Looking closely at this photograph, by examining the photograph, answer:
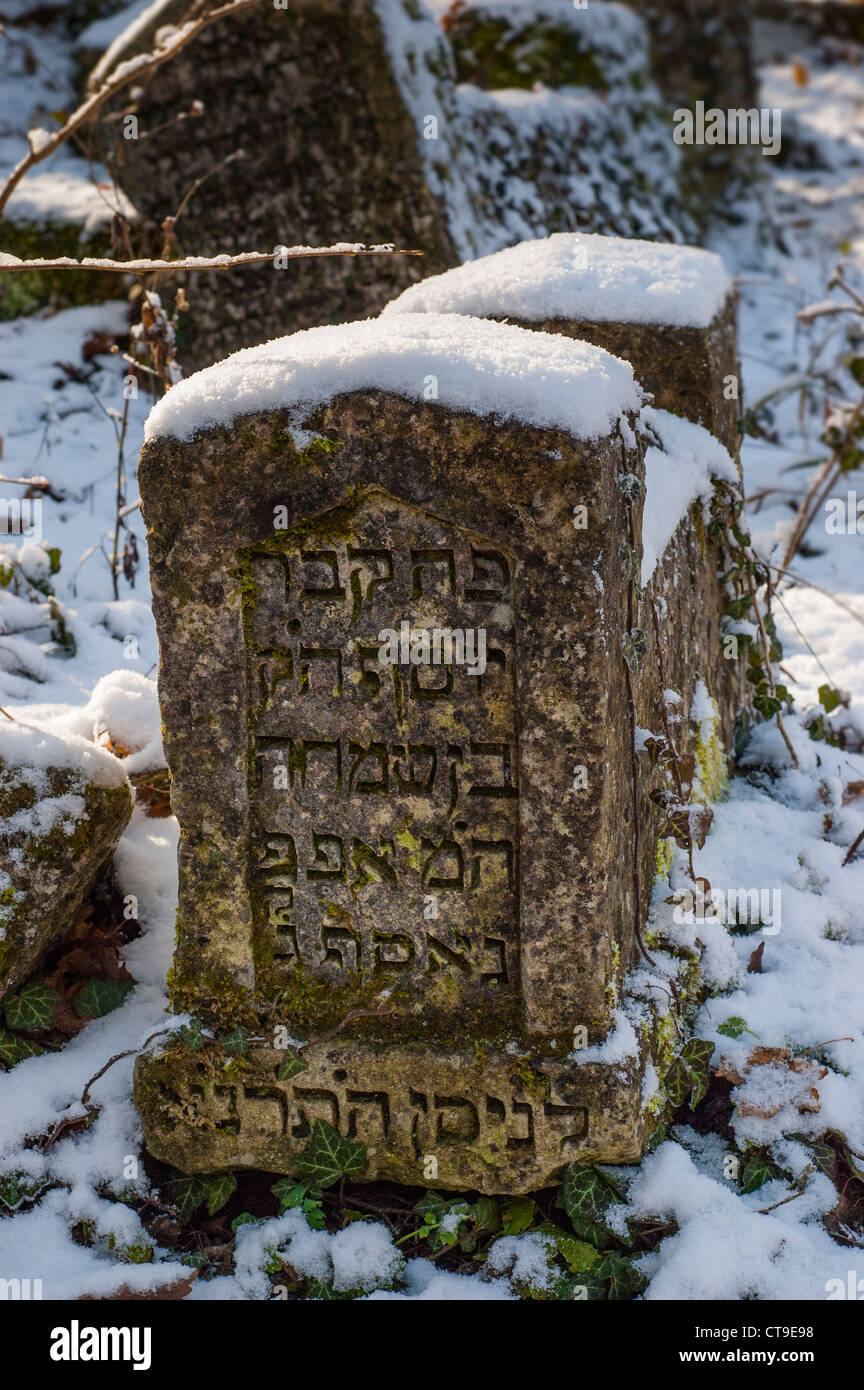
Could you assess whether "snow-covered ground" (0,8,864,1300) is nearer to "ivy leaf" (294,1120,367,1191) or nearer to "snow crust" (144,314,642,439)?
"ivy leaf" (294,1120,367,1191)

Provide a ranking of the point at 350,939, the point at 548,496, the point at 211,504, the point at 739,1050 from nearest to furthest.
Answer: the point at 548,496 < the point at 211,504 < the point at 350,939 < the point at 739,1050

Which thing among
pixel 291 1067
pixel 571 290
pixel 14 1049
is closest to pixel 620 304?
pixel 571 290

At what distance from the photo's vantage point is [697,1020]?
251cm

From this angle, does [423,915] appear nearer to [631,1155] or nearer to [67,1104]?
[631,1155]

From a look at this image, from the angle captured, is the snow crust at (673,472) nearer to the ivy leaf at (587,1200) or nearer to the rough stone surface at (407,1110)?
the rough stone surface at (407,1110)

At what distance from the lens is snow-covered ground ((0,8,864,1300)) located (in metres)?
2.12

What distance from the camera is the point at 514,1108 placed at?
218 cm

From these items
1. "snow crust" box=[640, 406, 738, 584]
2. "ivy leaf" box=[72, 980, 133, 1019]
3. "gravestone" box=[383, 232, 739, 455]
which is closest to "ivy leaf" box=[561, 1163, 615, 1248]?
"ivy leaf" box=[72, 980, 133, 1019]

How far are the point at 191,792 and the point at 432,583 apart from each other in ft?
1.93

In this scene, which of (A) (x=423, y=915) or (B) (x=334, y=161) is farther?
(B) (x=334, y=161)

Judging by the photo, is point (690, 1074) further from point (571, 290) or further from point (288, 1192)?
point (571, 290)

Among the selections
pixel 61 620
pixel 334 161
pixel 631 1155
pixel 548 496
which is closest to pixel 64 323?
pixel 334 161

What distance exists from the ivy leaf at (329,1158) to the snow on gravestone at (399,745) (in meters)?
0.02

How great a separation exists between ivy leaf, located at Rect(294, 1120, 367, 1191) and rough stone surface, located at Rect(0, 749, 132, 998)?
678 mm
